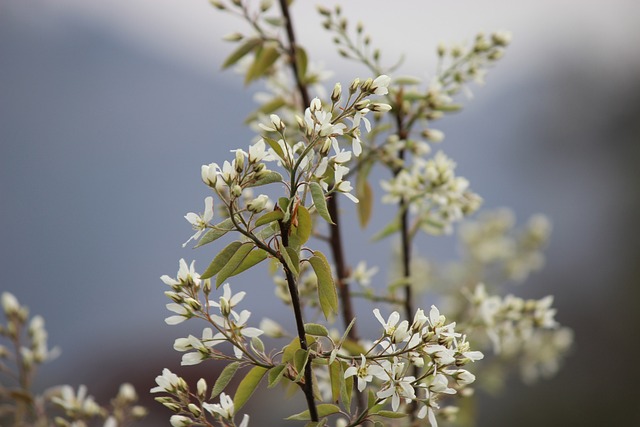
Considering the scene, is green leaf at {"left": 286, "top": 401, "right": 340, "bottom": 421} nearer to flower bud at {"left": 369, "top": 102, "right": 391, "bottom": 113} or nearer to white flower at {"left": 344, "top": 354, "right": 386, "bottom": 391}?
white flower at {"left": 344, "top": 354, "right": 386, "bottom": 391}

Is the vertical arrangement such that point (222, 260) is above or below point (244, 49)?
below

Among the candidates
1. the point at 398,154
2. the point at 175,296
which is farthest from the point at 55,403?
the point at 398,154

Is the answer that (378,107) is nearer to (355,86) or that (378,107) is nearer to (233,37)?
(355,86)

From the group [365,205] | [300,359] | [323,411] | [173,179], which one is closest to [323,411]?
[323,411]

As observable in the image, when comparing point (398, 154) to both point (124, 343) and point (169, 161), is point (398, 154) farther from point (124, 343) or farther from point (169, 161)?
point (169, 161)

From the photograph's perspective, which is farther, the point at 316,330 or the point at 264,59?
the point at 264,59

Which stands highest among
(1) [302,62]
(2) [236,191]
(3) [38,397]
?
(1) [302,62]
